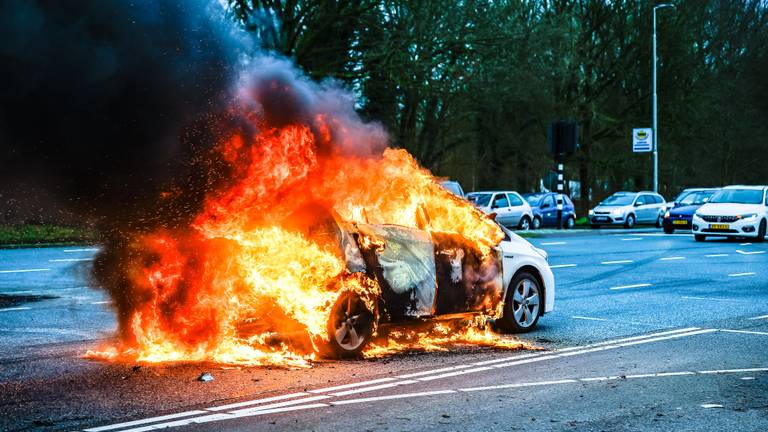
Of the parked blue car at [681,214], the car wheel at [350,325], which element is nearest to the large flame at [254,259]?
the car wheel at [350,325]

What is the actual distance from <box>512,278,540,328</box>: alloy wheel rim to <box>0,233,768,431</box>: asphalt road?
20 cm

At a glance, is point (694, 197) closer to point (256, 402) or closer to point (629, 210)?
point (629, 210)

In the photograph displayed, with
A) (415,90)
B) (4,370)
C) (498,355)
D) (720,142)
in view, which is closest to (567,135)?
(415,90)

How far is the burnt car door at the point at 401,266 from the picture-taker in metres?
8.73

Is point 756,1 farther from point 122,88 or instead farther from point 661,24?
point 122,88

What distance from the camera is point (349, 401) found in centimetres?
677

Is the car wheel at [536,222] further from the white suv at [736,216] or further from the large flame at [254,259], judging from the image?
the large flame at [254,259]

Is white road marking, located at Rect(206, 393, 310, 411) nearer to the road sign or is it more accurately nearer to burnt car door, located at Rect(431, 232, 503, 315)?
burnt car door, located at Rect(431, 232, 503, 315)

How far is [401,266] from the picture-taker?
8898mm

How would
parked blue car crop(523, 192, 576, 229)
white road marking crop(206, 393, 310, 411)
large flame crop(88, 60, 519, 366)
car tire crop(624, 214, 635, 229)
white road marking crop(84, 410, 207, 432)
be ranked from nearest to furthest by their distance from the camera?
1. white road marking crop(84, 410, 207, 432)
2. white road marking crop(206, 393, 310, 411)
3. large flame crop(88, 60, 519, 366)
4. parked blue car crop(523, 192, 576, 229)
5. car tire crop(624, 214, 635, 229)

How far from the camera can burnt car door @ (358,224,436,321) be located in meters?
8.73

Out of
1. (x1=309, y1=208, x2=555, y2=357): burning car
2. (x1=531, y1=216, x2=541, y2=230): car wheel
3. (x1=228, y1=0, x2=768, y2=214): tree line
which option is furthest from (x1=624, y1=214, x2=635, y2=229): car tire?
(x1=309, y1=208, x2=555, y2=357): burning car

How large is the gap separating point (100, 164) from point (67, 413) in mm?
2330

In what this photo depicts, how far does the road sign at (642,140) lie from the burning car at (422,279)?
1363 inches
